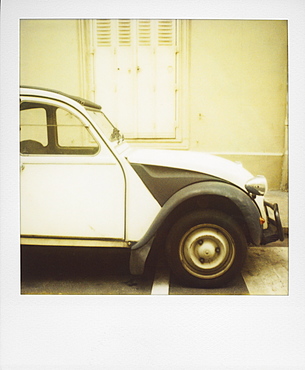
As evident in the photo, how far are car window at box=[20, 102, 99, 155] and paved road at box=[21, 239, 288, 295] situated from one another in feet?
2.72

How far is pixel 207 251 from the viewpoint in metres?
2.95

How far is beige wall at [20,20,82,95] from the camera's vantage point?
2992 mm

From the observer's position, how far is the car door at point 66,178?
2914mm

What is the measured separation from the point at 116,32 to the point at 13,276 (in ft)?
7.15

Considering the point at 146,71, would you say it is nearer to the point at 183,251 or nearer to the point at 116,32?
the point at 116,32

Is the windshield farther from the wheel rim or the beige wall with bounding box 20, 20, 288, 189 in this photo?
the wheel rim

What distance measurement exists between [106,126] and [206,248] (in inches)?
50.1

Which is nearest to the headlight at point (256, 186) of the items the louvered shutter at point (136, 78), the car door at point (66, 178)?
the louvered shutter at point (136, 78)

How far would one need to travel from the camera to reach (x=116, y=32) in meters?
3.02

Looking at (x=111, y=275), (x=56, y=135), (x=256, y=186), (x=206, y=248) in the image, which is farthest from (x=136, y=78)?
(x=111, y=275)

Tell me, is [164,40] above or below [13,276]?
above

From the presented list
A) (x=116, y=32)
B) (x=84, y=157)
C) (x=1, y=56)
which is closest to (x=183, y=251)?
(x=84, y=157)

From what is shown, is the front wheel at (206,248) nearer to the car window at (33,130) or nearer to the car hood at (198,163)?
the car hood at (198,163)

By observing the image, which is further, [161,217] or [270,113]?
[270,113]
